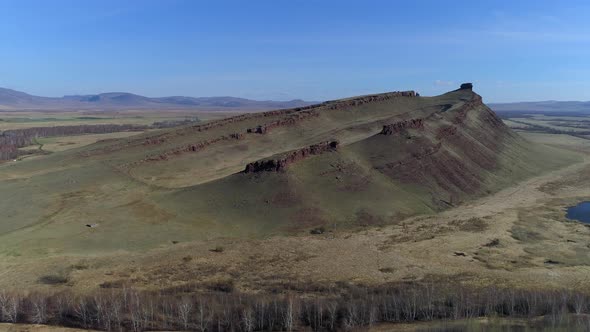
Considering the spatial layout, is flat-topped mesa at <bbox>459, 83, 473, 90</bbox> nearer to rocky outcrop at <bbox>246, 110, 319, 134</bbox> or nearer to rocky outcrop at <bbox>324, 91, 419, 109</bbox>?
rocky outcrop at <bbox>324, 91, 419, 109</bbox>

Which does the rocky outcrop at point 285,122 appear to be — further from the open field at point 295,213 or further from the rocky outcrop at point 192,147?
the rocky outcrop at point 192,147

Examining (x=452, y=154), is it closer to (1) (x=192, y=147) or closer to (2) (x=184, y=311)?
(1) (x=192, y=147)

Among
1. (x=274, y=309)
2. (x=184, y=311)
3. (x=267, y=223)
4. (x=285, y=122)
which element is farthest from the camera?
(x=285, y=122)

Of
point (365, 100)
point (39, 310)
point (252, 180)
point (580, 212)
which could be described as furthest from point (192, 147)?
point (580, 212)

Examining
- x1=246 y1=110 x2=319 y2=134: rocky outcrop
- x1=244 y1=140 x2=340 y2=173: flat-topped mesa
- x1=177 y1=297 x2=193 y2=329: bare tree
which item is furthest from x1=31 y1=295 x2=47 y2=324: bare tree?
x1=246 y1=110 x2=319 y2=134: rocky outcrop

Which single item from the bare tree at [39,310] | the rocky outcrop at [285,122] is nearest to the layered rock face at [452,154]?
the rocky outcrop at [285,122]

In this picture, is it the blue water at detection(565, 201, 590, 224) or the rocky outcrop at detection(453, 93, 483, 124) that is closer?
the blue water at detection(565, 201, 590, 224)
